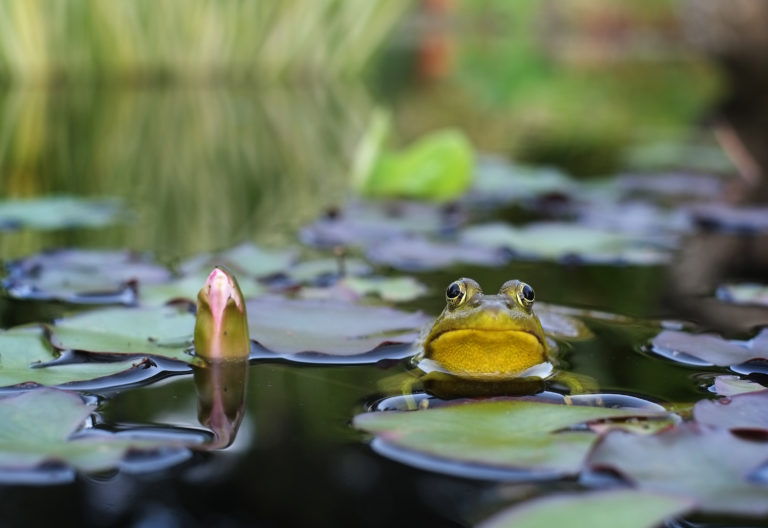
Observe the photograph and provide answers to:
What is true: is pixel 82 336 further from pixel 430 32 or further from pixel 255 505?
pixel 430 32

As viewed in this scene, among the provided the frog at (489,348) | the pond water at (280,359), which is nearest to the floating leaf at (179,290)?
the pond water at (280,359)

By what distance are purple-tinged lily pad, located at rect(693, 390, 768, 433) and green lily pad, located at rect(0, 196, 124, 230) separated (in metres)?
1.82

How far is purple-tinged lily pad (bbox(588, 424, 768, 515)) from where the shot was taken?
0.85m

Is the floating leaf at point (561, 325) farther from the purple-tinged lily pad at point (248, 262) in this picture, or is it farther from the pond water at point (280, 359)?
the purple-tinged lily pad at point (248, 262)

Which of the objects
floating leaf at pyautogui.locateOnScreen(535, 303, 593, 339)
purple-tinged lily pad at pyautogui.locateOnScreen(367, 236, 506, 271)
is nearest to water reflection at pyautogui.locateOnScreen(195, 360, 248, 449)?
floating leaf at pyautogui.locateOnScreen(535, 303, 593, 339)

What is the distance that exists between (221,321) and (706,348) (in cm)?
70

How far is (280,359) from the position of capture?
130cm

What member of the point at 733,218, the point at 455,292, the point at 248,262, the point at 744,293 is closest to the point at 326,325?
the point at 455,292

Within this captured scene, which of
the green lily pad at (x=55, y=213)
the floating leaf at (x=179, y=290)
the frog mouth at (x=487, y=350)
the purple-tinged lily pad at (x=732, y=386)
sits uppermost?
the green lily pad at (x=55, y=213)

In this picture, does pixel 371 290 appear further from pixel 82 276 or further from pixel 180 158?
pixel 180 158

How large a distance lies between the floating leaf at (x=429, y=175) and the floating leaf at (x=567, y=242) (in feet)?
1.89

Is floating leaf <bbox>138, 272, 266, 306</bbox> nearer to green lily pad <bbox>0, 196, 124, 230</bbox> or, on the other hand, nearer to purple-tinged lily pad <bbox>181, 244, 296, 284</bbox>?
purple-tinged lily pad <bbox>181, 244, 296, 284</bbox>

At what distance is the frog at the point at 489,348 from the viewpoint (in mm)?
1210

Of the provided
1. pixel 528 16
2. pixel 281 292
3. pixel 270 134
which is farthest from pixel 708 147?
pixel 528 16
